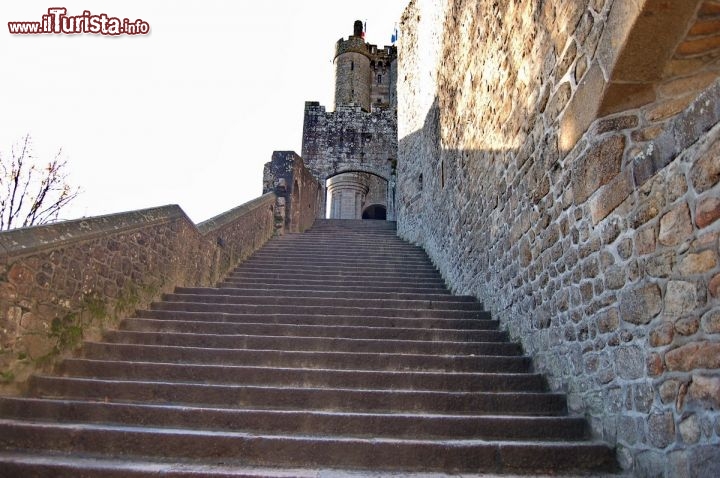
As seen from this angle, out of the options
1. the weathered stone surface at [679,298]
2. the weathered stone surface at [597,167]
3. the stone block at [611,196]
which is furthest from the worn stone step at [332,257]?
the weathered stone surface at [679,298]

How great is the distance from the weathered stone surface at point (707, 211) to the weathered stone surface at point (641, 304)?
0.42 m

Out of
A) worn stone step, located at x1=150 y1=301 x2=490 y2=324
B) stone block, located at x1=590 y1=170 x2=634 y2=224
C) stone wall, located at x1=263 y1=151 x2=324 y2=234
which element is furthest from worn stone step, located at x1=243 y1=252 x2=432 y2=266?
stone block, located at x1=590 y1=170 x2=634 y2=224

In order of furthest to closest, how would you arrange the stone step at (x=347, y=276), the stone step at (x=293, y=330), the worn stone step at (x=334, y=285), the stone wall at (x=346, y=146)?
1. the stone wall at (x=346, y=146)
2. the stone step at (x=347, y=276)
3. the worn stone step at (x=334, y=285)
4. the stone step at (x=293, y=330)

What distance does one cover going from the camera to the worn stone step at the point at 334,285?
654 cm

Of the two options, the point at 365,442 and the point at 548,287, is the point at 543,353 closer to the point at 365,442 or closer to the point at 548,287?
the point at 548,287

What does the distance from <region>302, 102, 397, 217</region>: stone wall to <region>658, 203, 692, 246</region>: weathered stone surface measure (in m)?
17.0

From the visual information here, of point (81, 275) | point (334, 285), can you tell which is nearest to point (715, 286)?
point (81, 275)

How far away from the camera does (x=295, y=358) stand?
13.1 ft

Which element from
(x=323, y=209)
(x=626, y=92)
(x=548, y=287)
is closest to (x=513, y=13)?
(x=626, y=92)

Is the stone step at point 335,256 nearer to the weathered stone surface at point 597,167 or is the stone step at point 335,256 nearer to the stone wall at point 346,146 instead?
the weathered stone surface at point 597,167

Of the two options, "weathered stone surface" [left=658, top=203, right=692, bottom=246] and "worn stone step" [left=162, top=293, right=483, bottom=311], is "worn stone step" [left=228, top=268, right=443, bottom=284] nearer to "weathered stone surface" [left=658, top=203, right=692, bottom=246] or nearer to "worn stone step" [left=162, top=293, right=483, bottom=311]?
"worn stone step" [left=162, top=293, right=483, bottom=311]

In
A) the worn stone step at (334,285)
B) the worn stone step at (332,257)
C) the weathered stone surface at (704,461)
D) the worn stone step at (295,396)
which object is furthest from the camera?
the worn stone step at (332,257)

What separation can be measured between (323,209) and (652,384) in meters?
17.4

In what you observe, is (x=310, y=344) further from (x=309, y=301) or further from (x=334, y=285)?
(x=334, y=285)
